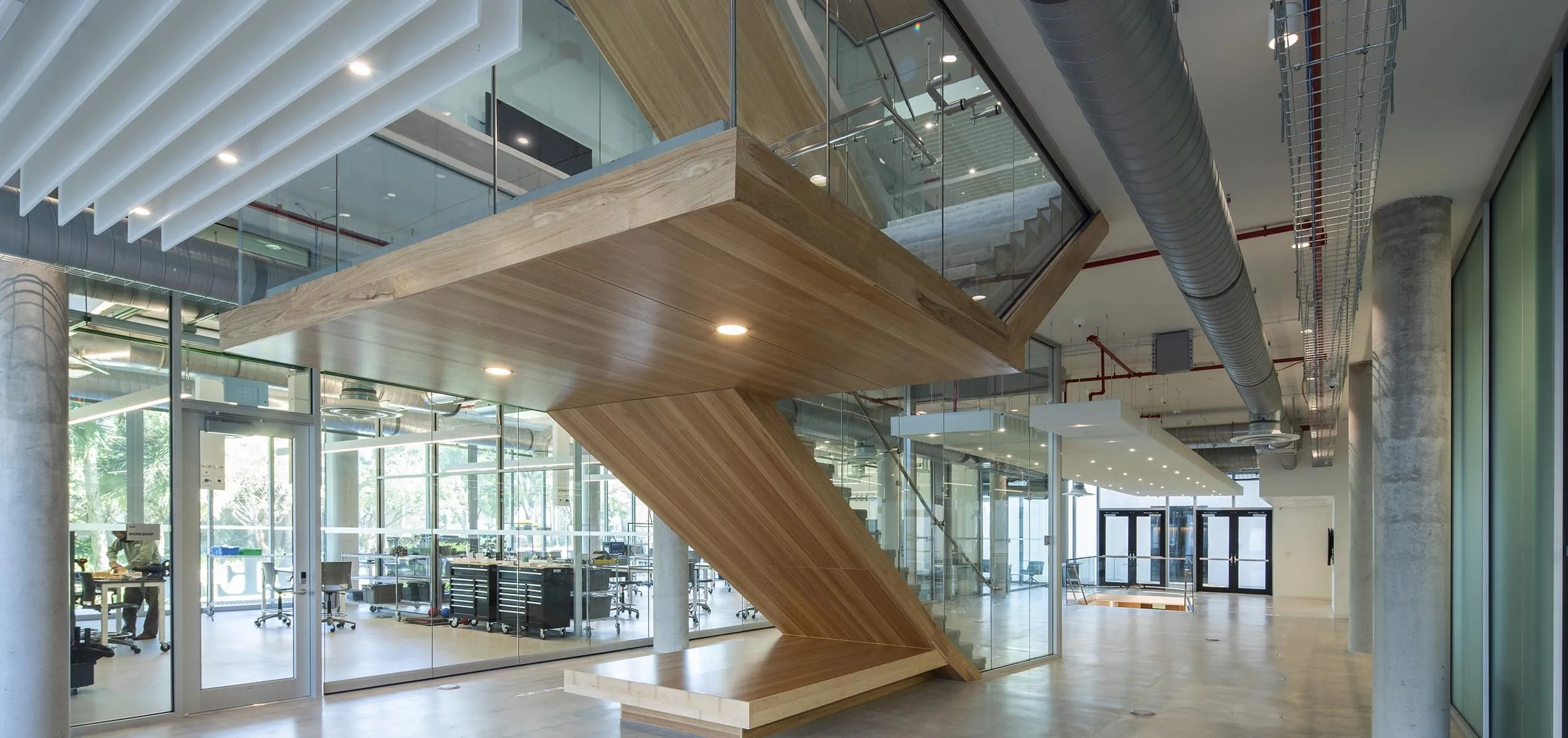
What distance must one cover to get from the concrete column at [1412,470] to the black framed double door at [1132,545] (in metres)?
22.4

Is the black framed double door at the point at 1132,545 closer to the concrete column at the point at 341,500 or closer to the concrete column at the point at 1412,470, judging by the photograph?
the concrete column at the point at 1412,470

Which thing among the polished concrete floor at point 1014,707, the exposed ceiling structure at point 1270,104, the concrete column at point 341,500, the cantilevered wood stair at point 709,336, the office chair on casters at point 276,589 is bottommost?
the polished concrete floor at point 1014,707

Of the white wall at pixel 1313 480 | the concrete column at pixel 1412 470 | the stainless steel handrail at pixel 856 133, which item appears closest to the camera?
the stainless steel handrail at pixel 856 133

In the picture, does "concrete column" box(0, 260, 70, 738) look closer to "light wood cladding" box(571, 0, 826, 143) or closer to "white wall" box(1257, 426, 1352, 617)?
"light wood cladding" box(571, 0, 826, 143)

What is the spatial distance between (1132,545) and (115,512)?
91.0 feet

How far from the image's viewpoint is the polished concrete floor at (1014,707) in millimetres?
7527

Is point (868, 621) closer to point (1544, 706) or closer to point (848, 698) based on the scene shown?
point (848, 698)

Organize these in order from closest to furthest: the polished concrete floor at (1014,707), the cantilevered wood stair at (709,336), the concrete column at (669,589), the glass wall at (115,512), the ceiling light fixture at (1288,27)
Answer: the cantilevered wood stair at (709,336) → the ceiling light fixture at (1288,27) → the polished concrete floor at (1014,707) → the glass wall at (115,512) → the concrete column at (669,589)

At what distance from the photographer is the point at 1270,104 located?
20.7 ft

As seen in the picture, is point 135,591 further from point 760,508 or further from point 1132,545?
point 1132,545

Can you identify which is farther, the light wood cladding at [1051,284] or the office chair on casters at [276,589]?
the office chair on casters at [276,589]

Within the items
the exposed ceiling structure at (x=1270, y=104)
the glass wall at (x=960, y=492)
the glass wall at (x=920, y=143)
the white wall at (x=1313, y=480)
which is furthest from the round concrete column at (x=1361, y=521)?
the glass wall at (x=920, y=143)

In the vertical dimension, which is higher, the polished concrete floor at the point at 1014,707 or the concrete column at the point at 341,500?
the concrete column at the point at 341,500

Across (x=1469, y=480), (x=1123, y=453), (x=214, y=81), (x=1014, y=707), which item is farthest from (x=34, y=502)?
(x=1123, y=453)
